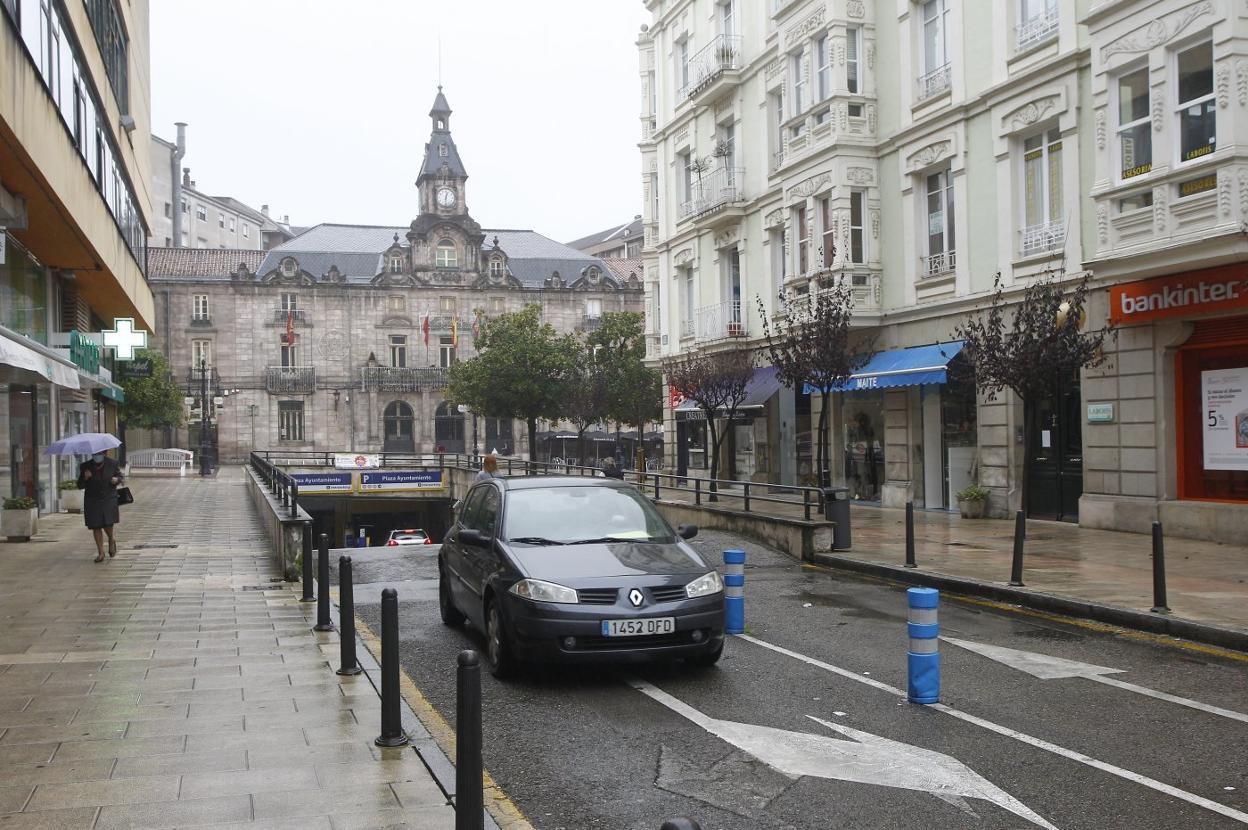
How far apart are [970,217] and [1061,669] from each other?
46.5 ft

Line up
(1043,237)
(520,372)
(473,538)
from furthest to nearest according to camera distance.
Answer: (520,372), (1043,237), (473,538)

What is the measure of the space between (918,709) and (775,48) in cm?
2301

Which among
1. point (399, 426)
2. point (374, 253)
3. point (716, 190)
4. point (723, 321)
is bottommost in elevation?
point (399, 426)

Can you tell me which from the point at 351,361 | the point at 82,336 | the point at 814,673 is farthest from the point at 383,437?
the point at 814,673

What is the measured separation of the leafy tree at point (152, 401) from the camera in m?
Result: 48.2

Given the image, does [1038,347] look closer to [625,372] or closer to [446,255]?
[625,372]

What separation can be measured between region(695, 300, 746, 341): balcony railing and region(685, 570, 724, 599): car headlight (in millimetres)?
21530

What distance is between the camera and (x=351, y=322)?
72375 mm

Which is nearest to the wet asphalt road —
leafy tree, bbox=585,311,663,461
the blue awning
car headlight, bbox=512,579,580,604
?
car headlight, bbox=512,579,580,604

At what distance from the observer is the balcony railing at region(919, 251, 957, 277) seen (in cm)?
2161

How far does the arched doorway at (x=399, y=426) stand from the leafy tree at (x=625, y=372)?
25.8 metres

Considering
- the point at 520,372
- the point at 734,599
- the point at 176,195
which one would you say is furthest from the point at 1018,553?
the point at 176,195

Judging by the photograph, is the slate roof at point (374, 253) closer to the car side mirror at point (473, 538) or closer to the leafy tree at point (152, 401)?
the leafy tree at point (152, 401)

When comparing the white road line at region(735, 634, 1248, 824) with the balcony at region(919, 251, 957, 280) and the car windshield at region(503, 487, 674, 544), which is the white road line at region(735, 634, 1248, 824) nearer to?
the car windshield at region(503, 487, 674, 544)
